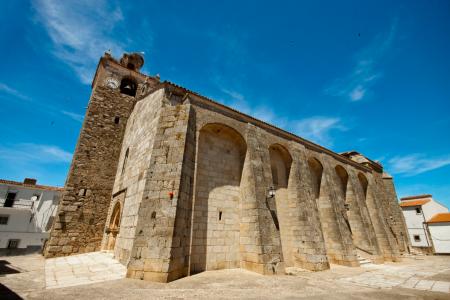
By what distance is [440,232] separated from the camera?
2322cm

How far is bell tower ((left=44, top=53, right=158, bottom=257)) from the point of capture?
9.62 meters

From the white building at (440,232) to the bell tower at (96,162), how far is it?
109 ft

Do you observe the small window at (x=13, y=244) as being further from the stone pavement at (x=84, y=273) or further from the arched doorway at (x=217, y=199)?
the arched doorway at (x=217, y=199)

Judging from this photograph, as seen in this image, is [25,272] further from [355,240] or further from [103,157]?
[355,240]

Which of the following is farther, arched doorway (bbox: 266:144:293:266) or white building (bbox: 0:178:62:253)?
white building (bbox: 0:178:62:253)

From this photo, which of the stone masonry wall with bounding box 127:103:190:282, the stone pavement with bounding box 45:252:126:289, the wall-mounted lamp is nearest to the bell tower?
the stone pavement with bounding box 45:252:126:289

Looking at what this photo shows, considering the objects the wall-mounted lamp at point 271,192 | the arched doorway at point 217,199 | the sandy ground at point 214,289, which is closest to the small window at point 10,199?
the sandy ground at point 214,289

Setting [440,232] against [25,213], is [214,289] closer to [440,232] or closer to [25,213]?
[25,213]

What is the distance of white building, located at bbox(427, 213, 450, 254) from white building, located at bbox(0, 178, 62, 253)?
40.9 m

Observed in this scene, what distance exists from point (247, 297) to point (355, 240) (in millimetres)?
12012

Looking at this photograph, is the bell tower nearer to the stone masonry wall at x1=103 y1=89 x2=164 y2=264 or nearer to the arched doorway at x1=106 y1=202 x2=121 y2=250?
the stone masonry wall at x1=103 y1=89 x2=164 y2=264

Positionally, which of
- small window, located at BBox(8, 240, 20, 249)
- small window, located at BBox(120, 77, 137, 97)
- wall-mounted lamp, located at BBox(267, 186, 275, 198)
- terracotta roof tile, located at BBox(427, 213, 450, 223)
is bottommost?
small window, located at BBox(8, 240, 20, 249)

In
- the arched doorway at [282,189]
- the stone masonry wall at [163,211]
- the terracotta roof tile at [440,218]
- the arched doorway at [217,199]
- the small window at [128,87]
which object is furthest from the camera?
the terracotta roof tile at [440,218]

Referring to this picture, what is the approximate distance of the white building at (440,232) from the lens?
2250 cm
